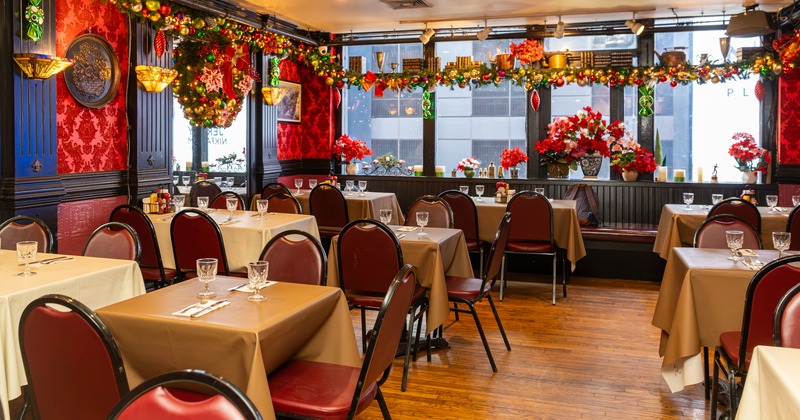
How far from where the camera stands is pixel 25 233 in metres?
4.16

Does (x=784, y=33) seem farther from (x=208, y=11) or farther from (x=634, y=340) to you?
(x=208, y=11)

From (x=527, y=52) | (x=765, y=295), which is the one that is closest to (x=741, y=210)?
(x=765, y=295)

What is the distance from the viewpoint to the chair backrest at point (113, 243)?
12.9 ft

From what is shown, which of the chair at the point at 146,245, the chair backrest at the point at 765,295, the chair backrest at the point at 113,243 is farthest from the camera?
the chair at the point at 146,245

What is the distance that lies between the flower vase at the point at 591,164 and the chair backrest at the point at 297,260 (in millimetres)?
5520

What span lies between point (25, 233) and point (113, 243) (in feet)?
1.98

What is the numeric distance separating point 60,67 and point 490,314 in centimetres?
380

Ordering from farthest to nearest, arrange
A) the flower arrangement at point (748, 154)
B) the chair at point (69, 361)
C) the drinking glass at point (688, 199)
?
the flower arrangement at point (748, 154)
the drinking glass at point (688, 199)
the chair at point (69, 361)

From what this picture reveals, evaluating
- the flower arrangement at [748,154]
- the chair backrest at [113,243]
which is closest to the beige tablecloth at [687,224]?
the flower arrangement at [748,154]

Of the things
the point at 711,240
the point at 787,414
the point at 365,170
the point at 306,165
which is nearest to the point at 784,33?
the point at 711,240

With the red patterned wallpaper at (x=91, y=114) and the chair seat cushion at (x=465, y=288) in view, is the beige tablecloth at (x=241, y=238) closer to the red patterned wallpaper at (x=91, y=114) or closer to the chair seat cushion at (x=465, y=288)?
the red patterned wallpaper at (x=91, y=114)

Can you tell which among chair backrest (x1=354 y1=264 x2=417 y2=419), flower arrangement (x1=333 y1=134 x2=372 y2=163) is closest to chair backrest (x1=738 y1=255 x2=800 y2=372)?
chair backrest (x1=354 y1=264 x2=417 y2=419)

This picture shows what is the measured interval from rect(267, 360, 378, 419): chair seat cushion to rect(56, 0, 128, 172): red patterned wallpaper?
12.7 ft

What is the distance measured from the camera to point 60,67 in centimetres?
530
